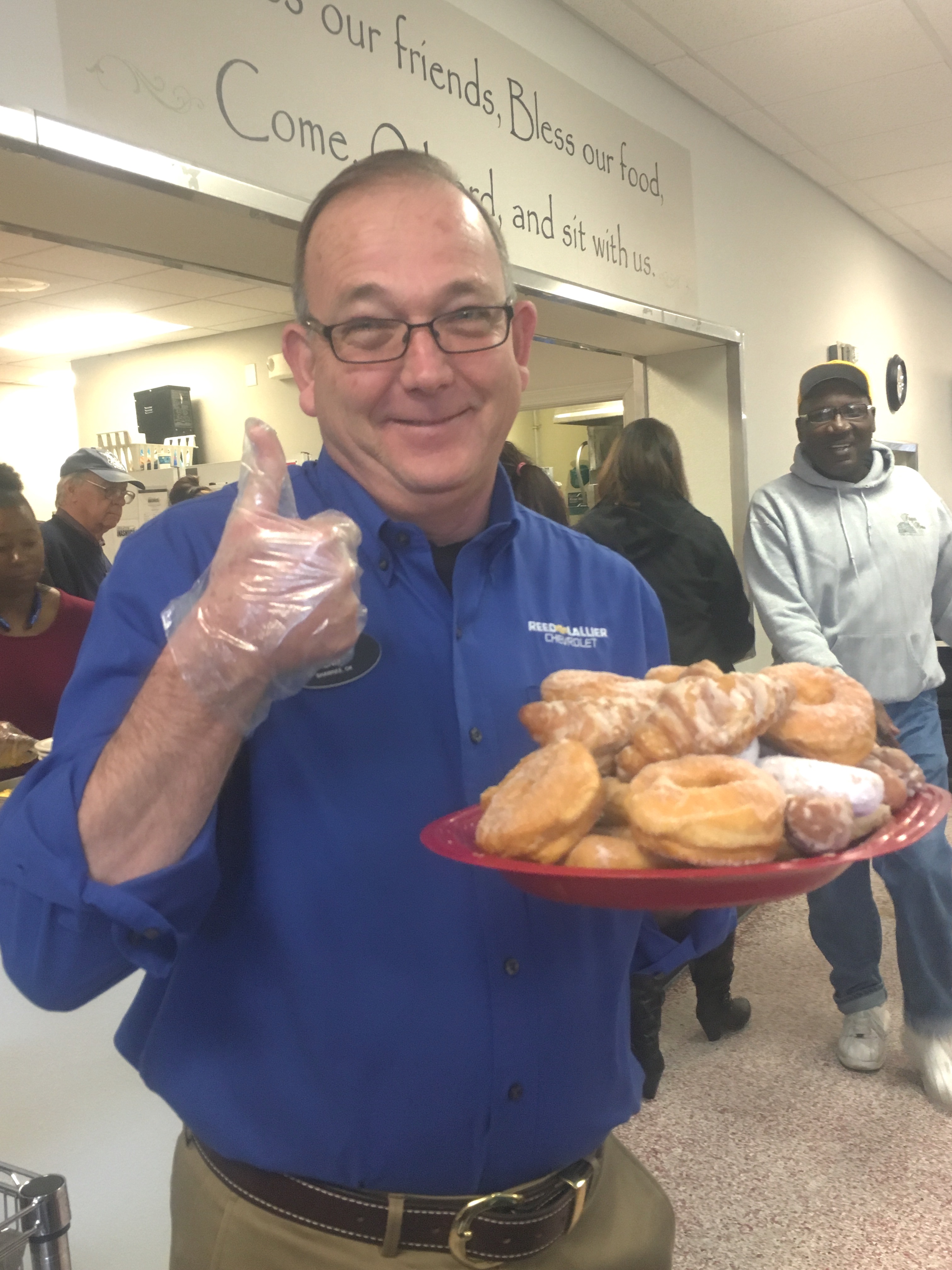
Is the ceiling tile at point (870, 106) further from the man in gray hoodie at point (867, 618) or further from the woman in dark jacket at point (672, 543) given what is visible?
the woman in dark jacket at point (672, 543)

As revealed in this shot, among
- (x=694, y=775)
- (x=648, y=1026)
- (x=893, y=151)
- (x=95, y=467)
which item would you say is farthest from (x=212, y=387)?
(x=694, y=775)

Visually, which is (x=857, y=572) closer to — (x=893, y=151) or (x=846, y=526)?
(x=846, y=526)

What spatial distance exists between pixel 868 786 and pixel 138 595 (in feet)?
2.38

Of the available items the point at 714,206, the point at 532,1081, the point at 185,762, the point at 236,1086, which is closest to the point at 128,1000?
the point at 236,1086

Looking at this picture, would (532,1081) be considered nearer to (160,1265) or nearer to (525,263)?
(160,1265)

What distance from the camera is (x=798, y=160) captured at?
18.0 ft

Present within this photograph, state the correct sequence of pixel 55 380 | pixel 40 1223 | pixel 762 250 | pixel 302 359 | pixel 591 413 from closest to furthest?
pixel 40 1223, pixel 302 359, pixel 762 250, pixel 591 413, pixel 55 380

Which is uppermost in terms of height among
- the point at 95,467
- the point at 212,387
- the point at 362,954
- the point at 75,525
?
the point at 212,387

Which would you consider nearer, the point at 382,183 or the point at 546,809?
the point at 546,809

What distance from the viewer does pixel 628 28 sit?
3.80 m

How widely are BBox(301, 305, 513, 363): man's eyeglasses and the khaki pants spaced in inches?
37.1

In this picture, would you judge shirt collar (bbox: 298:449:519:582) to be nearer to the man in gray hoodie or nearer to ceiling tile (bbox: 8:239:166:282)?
the man in gray hoodie

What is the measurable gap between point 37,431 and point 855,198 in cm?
819

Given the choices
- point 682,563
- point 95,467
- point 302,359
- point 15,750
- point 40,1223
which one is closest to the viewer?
point 40,1223
